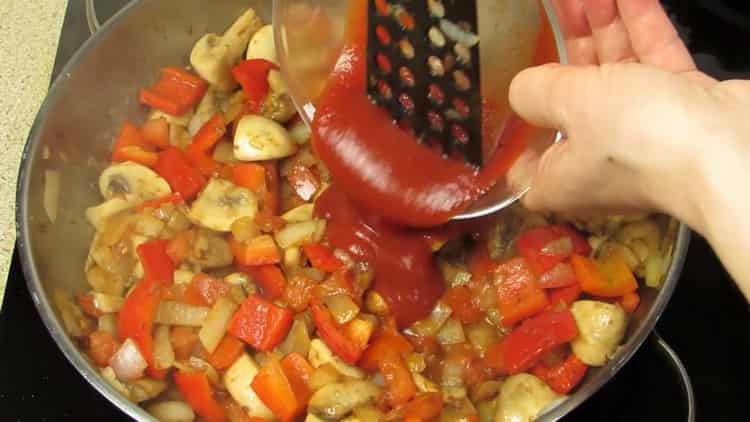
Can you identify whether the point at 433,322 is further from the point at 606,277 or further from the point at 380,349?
→ the point at 606,277

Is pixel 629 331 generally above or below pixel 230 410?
above

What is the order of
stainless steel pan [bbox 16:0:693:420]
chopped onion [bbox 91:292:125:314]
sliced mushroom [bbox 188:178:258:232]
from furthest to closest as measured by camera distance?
sliced mushroom [bbox 188:178:258:232] → chopped onion [bbox 91:292:125:314] → stainless steel pan [bbox 16:0:693:420]

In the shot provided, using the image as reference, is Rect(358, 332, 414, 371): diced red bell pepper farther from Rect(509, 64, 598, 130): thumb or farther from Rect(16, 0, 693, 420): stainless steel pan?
Rect(509, 64, 598, 130): thumb

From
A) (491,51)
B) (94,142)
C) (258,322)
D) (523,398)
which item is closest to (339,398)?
(258,322)

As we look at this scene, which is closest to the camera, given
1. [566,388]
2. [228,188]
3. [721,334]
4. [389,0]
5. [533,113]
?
[533,113]

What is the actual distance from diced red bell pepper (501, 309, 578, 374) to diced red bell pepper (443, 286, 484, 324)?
114mm

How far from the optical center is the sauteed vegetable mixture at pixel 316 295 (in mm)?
1526

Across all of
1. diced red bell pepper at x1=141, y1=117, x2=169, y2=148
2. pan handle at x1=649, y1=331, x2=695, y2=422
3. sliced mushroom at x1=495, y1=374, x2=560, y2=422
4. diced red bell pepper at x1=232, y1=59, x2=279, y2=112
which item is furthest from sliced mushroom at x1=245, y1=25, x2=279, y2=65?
pan handle at x1=649, y1=331, x2=695, y2=422

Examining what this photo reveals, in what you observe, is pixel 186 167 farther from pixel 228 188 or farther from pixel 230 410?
pixel 230 410

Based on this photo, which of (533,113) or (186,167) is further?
(186,167)

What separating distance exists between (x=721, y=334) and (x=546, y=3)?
73 centimetres

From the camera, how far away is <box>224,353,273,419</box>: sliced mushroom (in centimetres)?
153

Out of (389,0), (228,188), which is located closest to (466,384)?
(228,188)

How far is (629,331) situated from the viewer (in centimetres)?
154
